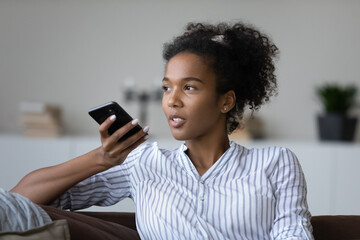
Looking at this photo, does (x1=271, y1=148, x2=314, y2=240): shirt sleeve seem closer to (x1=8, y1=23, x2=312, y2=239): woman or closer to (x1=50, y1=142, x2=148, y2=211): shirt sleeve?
(x1=8, y1=23, x2=312, y2=239): woman

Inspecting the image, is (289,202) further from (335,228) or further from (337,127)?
(337,127)

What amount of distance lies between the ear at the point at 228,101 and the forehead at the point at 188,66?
0.09 metres

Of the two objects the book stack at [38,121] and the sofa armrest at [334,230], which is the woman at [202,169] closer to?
the sofa armrest at [334,230]

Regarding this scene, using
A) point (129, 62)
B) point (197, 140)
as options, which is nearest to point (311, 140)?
point (129, 62)

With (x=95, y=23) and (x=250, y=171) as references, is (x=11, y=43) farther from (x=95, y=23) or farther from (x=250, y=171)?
(x=250, y=171)

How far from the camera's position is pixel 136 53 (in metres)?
4.34

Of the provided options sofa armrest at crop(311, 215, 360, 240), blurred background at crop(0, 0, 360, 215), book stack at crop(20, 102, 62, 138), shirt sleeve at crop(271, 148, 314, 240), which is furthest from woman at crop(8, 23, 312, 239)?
blurred background at crop(0, 0, 360, 215)

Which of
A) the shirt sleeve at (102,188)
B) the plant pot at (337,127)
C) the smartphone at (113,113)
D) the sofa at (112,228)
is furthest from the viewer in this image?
the plant pot at (337,127)

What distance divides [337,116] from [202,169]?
263 cm

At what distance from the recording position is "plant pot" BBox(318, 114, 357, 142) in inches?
159

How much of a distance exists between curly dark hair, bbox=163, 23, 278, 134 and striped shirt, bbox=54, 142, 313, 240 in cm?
17

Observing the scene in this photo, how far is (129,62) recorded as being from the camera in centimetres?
434

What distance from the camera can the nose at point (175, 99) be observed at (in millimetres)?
1563

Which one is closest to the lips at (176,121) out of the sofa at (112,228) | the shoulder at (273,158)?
the shoulder at (273,158)
